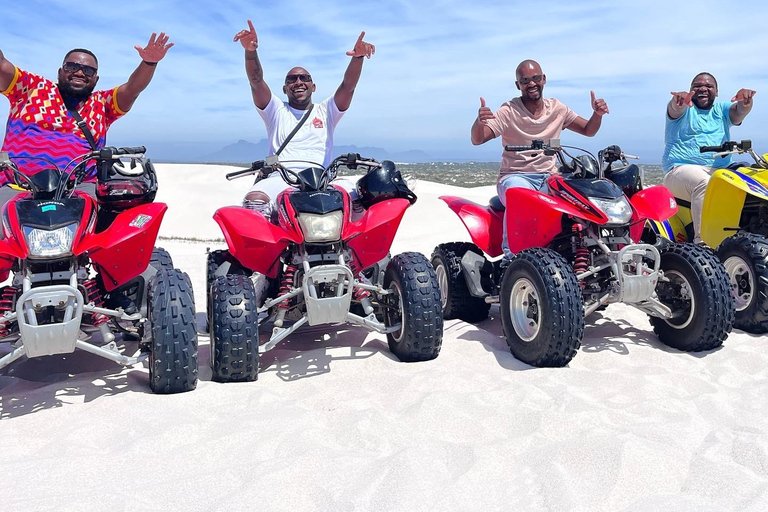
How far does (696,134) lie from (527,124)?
1.88 meters

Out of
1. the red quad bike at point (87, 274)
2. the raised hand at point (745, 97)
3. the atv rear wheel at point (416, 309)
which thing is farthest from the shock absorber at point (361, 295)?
the raised hand at point (745, 97)

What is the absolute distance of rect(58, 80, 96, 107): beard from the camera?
441 centimetres

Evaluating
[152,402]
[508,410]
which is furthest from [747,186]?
[152,402]

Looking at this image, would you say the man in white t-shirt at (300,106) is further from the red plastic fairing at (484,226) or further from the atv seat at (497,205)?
the atv seat at (497,205)

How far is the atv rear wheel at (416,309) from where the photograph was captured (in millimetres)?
3961

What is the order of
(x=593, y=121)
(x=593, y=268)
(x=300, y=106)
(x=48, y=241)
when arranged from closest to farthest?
1. (x=48, y=241)
2. (x=593, y=268)
3. (x=300, y=106)
4. (x=593, y=121)

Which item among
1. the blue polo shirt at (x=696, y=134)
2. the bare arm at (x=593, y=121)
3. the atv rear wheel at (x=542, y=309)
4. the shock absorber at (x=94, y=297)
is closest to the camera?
the shock absorber at (x=94, y=297)

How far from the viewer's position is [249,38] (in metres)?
5.08

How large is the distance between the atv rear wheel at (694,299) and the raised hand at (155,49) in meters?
3.71

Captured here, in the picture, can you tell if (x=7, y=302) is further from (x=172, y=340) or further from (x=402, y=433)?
(x=402, y=433)

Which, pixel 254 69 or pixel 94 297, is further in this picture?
pixel 254 69

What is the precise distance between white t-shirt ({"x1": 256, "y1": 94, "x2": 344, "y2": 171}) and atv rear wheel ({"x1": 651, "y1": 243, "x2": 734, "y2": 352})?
2670mm

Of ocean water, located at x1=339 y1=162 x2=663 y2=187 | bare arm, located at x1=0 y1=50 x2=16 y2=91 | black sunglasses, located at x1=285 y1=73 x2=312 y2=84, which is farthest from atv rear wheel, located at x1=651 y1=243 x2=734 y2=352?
bare arm, located at x1=0 y1=50 x2=16 y2=91

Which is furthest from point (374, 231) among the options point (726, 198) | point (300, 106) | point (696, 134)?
point (696, 134)
